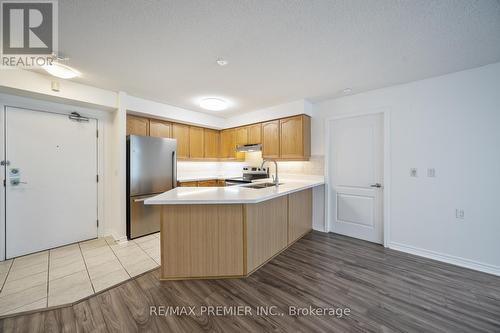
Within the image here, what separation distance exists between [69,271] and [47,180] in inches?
59.1

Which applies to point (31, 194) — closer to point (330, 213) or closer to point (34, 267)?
point (34, 267)

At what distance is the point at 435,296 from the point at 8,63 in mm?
5231

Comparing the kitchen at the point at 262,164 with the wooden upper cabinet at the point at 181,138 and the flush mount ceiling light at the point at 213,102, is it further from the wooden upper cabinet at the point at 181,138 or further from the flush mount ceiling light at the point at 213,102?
the wooden upper cabinet at the point at 181,138

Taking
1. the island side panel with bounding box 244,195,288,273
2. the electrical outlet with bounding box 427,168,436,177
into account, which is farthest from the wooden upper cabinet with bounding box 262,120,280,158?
the electrical outlet with bounding box 427,168,436,177

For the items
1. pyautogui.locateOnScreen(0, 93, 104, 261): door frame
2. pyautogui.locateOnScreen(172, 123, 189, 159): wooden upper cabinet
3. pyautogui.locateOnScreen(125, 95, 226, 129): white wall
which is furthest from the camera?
pyautogui.locateOnScreen(172, 123, 189, 159): wooden upper cabinet

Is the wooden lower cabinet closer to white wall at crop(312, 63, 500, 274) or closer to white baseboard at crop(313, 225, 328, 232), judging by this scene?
white baseboard at crop(313, 225, 328, 232)

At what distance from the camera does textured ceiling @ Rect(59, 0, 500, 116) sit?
1448mm

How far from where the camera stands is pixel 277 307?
171cm

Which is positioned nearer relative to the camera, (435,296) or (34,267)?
(435,296)

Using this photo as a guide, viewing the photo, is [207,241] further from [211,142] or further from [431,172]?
[211,142]

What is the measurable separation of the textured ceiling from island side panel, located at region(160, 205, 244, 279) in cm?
167

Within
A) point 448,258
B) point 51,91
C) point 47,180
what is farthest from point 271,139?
point 47,180

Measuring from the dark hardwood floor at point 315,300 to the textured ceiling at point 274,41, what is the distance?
2444mm

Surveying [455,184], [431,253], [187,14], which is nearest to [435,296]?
[431,253]
